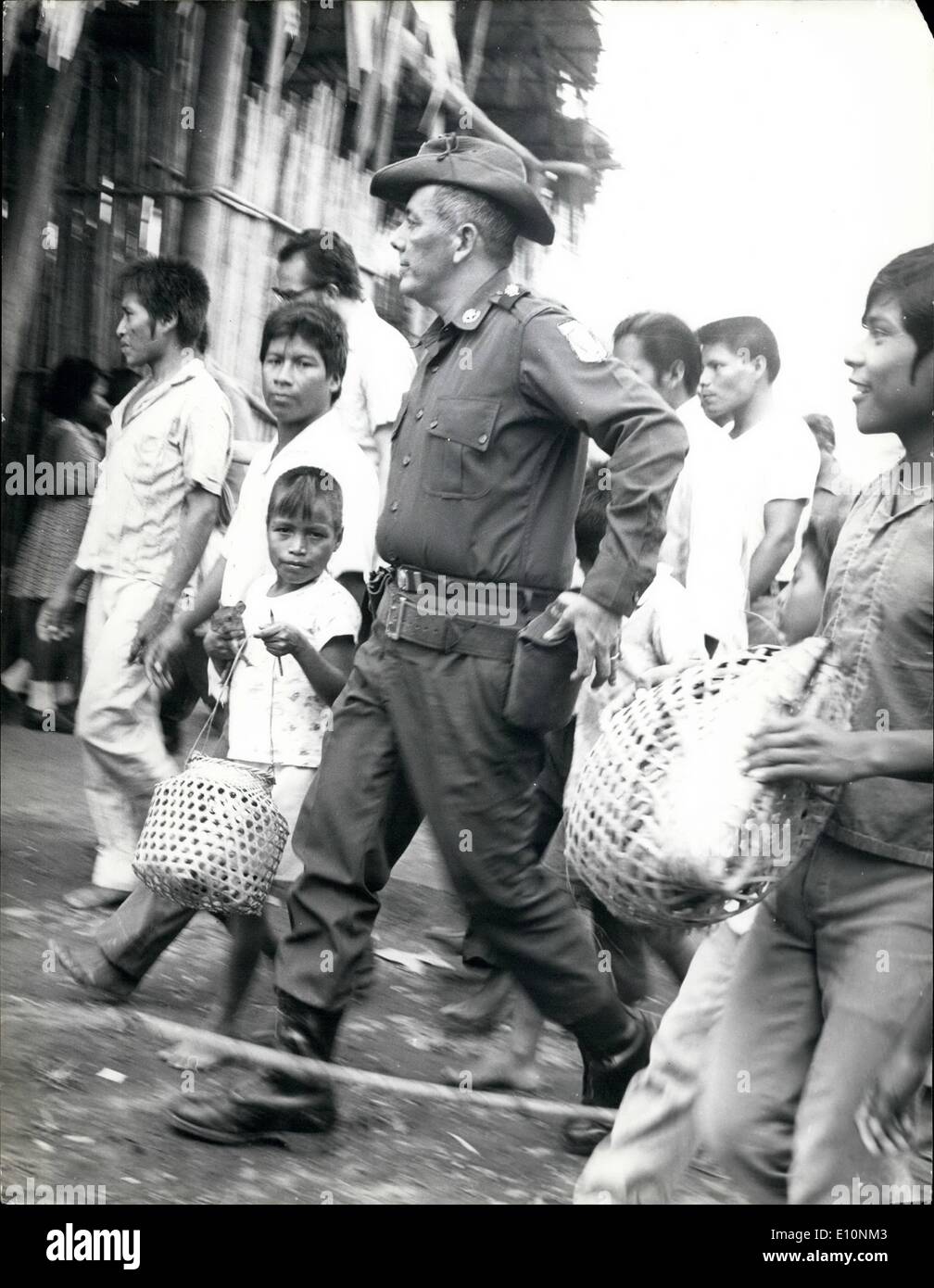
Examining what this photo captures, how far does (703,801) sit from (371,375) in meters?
1.47

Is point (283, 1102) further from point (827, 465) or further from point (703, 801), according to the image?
point (827, 465)

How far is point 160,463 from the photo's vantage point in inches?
160

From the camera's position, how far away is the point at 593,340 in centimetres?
343

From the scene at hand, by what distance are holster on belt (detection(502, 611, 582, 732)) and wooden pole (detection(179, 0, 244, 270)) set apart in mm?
1293

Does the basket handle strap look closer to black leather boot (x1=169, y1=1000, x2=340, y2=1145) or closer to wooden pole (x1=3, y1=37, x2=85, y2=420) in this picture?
black leather boot (x1=169, y1=1000, x2=340, y2=1145)

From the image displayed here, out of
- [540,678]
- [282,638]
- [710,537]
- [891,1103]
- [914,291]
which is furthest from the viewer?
[282,638]

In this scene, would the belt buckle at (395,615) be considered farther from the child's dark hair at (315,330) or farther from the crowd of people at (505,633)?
the child's dark hair at (315,330)

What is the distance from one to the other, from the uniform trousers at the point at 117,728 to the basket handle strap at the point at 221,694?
74mm

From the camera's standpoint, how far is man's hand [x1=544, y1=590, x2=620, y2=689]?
3.30 metres

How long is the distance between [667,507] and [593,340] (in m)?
0.38

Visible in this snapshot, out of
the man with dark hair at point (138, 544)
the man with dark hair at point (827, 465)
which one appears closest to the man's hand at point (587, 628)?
the man with dark hair at point (827, 465)

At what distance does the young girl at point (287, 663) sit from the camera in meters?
3.80

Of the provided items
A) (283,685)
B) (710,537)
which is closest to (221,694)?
(283,685)

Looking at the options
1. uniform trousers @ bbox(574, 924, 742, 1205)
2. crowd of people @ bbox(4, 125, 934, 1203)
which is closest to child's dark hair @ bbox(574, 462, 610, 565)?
crowd of people @ bbox(4, 125, 934, 1203)
